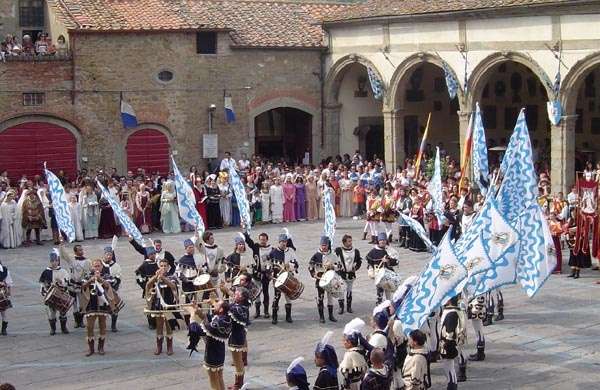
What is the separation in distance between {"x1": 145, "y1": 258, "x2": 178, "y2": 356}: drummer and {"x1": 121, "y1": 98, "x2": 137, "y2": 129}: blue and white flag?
653 inches

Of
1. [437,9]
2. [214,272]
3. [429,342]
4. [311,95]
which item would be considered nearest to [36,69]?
[311,95]

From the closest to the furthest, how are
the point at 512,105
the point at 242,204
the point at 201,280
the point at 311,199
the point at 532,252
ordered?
the point at 532,252 → the point at 201,280 → the point at 242,204 → the point at 311,199 → the point at 512,105

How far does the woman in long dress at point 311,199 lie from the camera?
30.4m

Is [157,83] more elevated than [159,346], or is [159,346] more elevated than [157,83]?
[157,83]

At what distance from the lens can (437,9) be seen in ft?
104

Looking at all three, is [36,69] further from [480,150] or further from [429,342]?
[429,342]

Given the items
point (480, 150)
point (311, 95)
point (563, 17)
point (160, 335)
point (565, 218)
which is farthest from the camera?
point (311, 95)

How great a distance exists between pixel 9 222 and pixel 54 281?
30.1 feet

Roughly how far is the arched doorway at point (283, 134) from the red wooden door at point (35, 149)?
748 centimetres

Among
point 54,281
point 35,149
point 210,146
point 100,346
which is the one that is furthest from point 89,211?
point 100,346

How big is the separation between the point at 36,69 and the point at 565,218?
56.1 ft

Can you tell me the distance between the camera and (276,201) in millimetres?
29844

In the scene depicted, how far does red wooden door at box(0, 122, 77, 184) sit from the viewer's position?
3148 centimetres

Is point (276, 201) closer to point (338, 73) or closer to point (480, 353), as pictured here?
point (338, 73)
